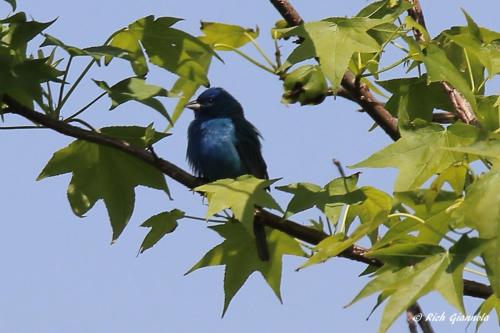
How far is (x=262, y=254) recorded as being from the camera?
528 cm

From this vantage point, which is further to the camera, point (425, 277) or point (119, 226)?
point (119, 226)

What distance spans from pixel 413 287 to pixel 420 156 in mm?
698

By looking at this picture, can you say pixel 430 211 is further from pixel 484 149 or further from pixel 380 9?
pixel 380 9

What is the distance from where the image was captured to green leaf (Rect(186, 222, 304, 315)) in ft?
17.2

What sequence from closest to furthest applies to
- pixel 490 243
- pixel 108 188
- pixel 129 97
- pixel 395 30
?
pixel 490 243 → pixel 129 97 → pixel 395 30 → pixel 108 188

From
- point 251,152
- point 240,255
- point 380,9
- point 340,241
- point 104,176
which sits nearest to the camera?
point 340,241

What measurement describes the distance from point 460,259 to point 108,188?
203 centimetres

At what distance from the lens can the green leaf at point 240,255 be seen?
5242 millimetres

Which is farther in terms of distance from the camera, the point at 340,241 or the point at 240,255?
the point at 240,255

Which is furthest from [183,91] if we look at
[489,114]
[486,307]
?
[486,307]

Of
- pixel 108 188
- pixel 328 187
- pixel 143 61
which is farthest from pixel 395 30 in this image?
pixel 108 188

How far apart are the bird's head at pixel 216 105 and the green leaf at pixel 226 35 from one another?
165 inches

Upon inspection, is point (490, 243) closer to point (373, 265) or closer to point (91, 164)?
point (373, 265)

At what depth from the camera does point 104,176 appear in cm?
538
